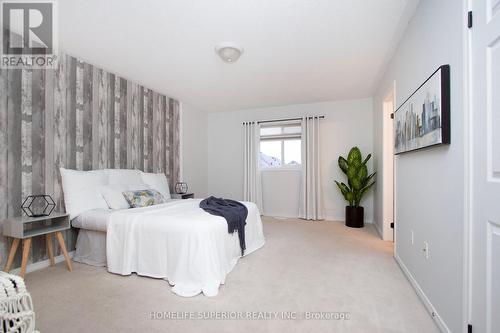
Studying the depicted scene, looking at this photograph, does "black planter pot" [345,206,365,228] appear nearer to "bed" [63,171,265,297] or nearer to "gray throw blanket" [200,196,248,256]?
"gray throw blanket" [200,196,248,256]

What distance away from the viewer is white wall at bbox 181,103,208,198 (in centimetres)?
501

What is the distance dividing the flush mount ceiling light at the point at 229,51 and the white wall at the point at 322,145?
106 inches

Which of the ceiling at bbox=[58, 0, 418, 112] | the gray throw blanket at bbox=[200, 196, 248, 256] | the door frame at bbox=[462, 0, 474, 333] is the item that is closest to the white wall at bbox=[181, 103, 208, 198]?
the ceiling at bbox=[58, 0, 418, 112]

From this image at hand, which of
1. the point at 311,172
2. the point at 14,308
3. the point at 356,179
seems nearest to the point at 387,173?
the point at 356,179

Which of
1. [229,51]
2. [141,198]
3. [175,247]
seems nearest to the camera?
[175,247]

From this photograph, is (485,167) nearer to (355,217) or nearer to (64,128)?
(355,217)

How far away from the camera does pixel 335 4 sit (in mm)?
1988

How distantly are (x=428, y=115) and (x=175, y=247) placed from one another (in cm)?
225

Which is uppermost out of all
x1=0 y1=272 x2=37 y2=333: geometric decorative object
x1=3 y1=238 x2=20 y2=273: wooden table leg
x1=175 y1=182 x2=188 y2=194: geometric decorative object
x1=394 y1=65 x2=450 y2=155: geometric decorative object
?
x1=394 y1=65 x2=450 y2=155: geometric decorative object

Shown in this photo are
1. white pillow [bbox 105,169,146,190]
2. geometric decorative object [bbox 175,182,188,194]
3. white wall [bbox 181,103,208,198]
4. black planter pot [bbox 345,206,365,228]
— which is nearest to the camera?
white pillow [bbox 105,169,146,190]

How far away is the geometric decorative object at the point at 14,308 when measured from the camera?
3.42 ft

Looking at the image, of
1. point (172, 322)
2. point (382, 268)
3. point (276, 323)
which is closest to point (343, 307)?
point (276, 323)

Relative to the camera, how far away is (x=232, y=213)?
2.60m

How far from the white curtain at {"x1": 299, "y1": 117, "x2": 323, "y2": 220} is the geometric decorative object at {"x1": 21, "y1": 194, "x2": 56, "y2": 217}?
13.3ft
